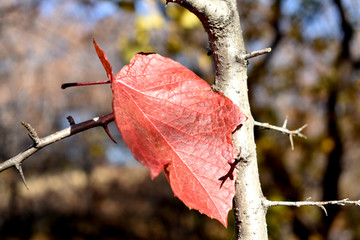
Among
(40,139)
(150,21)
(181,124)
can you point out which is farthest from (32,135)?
(150,21)

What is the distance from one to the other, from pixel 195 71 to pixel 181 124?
1.98m

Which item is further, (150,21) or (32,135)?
(150,21)

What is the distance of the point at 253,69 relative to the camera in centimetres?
239

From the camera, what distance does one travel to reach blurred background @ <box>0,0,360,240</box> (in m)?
2.49

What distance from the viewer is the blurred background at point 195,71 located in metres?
2.49

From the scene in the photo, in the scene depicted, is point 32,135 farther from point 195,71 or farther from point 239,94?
point 195,71

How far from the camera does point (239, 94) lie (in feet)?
1.49

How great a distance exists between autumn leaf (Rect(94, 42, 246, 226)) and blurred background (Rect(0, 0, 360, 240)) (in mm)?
106

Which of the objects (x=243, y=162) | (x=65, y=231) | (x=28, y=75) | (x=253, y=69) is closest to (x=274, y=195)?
(x=253, y=69)

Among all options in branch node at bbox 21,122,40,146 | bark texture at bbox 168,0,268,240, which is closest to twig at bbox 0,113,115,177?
branch node at bbox 21,122,40,146

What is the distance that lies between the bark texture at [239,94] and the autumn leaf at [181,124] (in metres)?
0.03

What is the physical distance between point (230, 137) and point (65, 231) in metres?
5.53

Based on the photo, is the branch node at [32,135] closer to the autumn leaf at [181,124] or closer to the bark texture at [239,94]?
the autumn leaf at [181,124]

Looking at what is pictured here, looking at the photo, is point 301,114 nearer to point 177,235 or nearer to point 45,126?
point 177,235
